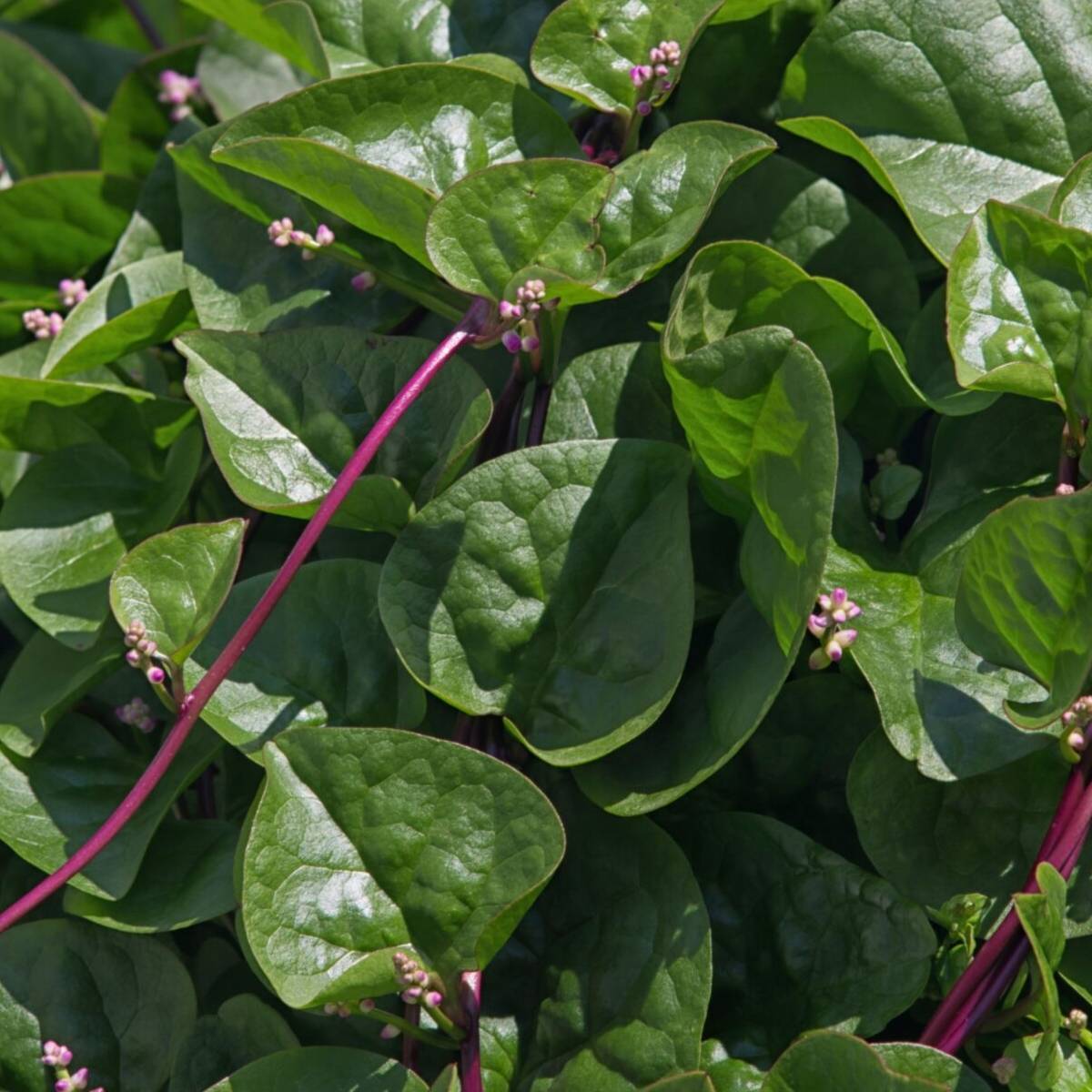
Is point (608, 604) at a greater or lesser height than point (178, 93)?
lesser

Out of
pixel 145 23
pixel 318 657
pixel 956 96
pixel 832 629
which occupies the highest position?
pixel 956 96

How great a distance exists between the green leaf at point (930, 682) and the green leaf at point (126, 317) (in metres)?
0.51

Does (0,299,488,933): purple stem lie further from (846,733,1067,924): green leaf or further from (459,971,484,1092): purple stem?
(846,733,1067,924): green leaf

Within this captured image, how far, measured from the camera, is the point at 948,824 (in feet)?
2.69

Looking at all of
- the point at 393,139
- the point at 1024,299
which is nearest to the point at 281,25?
the point at 393,139

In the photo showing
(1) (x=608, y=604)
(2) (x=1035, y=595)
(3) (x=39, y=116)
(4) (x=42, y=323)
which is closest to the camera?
(2) (x=1035, y=595)

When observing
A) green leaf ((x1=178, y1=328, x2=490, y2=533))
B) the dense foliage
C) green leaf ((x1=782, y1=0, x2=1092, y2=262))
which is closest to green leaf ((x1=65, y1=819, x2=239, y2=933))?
the dense foliage

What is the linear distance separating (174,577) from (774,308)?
1.29ft

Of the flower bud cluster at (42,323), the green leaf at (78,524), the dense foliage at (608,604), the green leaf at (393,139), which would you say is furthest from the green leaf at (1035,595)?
the flower bud cluster at (42,323)

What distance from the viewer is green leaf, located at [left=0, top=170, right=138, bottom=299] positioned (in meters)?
1.15

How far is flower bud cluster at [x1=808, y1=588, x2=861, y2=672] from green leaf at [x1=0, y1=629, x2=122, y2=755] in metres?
0.47

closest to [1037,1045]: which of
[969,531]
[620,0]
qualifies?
[969,531]

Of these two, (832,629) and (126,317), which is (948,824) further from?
(126,317)

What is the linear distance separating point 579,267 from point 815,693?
0.29 metres
